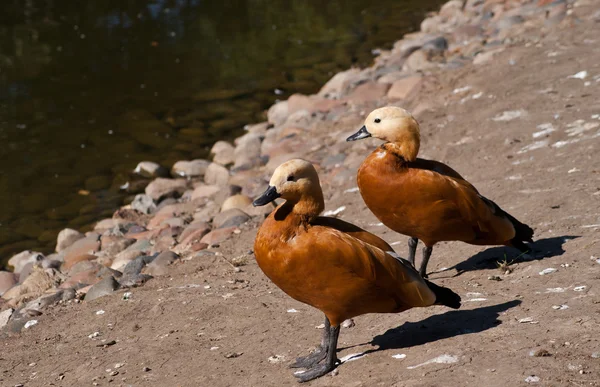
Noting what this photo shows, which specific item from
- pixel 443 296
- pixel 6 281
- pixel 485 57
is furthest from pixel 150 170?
pixel 443 296

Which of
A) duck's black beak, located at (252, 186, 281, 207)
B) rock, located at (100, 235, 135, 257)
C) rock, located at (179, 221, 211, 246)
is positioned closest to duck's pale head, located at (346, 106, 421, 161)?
duck's black beak, located at (252, 186, 281, 207)

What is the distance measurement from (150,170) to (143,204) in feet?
3.53

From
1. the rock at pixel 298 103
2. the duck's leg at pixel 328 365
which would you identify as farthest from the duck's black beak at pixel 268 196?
the rock at pixel 298 103

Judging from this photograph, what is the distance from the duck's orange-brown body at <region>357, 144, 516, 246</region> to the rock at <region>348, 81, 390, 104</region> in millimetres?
6073

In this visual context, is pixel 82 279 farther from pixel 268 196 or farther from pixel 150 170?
pixel 268 196

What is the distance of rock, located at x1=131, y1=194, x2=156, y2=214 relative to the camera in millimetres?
10188

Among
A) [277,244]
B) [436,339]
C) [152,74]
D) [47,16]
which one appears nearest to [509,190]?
[436,339]

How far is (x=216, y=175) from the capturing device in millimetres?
10828

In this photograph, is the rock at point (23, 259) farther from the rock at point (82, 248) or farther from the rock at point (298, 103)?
the rock at point (298, 103)

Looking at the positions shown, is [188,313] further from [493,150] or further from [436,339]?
[493,150]

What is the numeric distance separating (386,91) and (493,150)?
12.1 ft

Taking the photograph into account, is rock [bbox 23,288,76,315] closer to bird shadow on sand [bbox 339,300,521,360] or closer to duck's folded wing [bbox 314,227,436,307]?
bird shadow on sand [bbox 339,300,521,360]

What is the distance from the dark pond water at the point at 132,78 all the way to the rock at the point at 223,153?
0.29 m

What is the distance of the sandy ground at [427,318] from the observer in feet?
15.1
